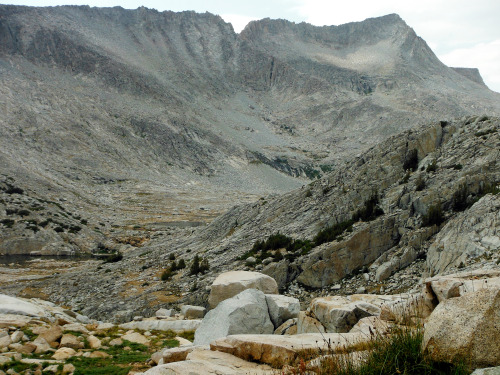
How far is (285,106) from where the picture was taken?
643 ft

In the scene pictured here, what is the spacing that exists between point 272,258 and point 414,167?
1074 centimetres

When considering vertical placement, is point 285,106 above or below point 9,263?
above

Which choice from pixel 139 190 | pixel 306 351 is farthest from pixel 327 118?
pixel 306 351

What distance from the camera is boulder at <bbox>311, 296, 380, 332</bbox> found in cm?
992

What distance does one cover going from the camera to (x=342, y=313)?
10.1 metres

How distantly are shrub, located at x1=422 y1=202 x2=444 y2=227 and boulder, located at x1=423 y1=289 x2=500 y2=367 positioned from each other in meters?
15.1

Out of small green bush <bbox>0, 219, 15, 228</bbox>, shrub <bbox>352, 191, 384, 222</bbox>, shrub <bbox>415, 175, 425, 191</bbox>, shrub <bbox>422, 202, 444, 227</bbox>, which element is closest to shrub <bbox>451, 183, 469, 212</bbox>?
shrub <bbox>422, 202, 444, 227</bbox>

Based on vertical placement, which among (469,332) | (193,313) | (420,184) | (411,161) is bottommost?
(193,313)

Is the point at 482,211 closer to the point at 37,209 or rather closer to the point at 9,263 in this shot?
the point at 9,263

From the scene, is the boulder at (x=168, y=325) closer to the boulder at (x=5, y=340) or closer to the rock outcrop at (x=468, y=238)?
the boulder at (x=5, y=340)

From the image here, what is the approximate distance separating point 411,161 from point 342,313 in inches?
686

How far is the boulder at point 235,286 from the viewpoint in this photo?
1636 centimetres

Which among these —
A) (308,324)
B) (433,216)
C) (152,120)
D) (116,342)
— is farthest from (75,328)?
(152,120)

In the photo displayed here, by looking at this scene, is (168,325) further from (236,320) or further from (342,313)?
(342,313)
